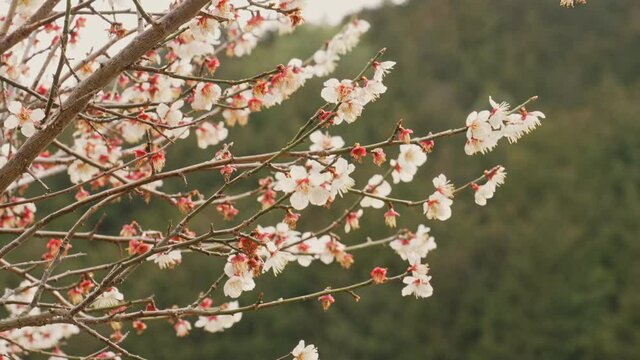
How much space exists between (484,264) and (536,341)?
106 inches

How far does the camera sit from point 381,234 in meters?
21.6

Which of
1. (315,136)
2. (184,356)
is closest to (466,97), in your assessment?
(184,356)

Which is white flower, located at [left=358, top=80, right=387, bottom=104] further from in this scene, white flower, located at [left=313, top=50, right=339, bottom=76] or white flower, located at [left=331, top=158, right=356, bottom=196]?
white flower, located at [left=313, top=50, right=339, bottom=76]

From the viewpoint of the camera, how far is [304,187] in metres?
2.46

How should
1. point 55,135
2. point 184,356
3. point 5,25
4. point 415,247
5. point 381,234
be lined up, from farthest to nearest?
point 381,234 < point 184,356 < point 415,247 < point 5,25 < point 55,135

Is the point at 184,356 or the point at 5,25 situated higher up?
the point at 184,356

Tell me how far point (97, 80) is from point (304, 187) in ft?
1.97

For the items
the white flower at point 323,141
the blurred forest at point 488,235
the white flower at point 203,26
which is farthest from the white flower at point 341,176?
the blurred forest at point 488,235

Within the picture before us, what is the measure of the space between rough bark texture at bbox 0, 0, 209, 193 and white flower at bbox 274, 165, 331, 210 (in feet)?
1.60

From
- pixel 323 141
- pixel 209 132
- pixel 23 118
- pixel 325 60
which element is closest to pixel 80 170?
pixel 209 132

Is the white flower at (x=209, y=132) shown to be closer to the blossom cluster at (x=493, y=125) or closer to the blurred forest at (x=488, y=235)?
the blossom cluster at (x=493, y=125)

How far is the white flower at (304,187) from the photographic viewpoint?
2.45 metres

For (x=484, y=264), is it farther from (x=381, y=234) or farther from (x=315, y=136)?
(x=315, y=136)

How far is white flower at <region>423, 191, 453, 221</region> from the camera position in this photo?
9.36 ft
